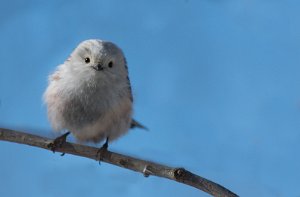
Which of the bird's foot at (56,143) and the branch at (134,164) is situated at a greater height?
the bird's foot at (56,143)

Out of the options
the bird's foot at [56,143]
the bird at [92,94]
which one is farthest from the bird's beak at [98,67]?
the bird's foot at [56,143]

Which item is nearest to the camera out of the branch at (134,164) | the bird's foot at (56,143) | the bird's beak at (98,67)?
the branch at (134,164)

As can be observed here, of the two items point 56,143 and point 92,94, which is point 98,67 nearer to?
point 92,94

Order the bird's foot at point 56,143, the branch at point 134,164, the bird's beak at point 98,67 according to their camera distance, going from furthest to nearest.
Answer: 1. the bird's beak at point 98,67
2. the bird's foot at point 56,143
3. the branch at point 134,164

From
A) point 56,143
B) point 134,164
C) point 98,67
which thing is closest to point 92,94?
point 98,67

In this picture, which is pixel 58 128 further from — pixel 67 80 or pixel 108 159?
pixel 108 159

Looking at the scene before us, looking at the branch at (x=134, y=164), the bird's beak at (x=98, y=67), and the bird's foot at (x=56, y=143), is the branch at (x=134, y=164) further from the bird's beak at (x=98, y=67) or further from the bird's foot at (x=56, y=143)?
the bird's beak at (x=98, y=67)

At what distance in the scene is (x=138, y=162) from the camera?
1445 mm

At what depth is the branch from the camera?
1.32 meters

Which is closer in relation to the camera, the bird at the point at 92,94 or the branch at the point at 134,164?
the branch at the point at 134,164

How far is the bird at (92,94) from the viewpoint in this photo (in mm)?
1720

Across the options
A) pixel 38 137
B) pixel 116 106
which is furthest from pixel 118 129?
pixel 38 137

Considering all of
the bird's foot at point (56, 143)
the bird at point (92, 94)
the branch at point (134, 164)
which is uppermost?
the bird at point (92, 94)

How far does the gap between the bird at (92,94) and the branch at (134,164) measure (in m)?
0.09
